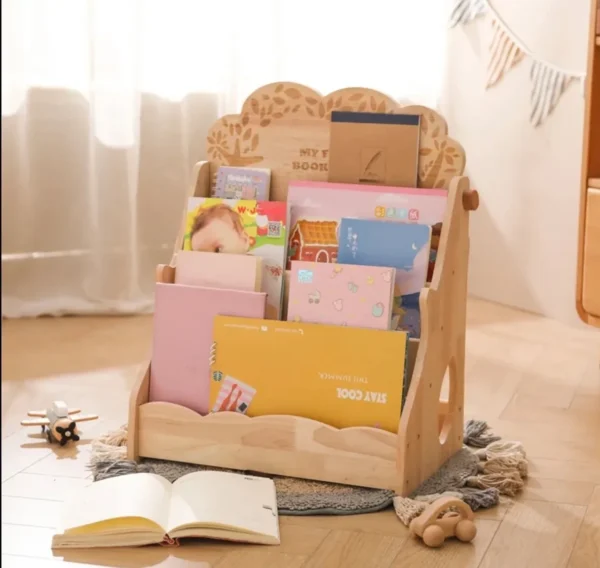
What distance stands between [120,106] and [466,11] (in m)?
1.09

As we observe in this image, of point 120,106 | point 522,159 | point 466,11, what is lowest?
point 522,159

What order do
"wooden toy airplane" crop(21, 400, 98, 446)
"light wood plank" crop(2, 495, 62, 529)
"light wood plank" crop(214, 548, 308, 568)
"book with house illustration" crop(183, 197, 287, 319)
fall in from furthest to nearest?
"wooden toy airplane" crop(21, 400, 98, 446) < "book with house illustration" crop(183, 197, 287, 319) < "light wood plank" crop(2, 495, 62, 529) < "light wood plank" crop(214, 548, 308, 568)

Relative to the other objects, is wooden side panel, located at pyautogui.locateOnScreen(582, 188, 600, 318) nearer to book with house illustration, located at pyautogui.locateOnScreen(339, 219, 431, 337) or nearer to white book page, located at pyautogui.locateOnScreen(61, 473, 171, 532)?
book with house illustration, located at pyautogui.locateOnScreen(339, 219, 431, 337)

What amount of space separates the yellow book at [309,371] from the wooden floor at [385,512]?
7.0 inches

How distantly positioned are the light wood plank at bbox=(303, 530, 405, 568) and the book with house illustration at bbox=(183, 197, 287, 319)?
16.0 inches

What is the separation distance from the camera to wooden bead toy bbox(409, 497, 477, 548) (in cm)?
135

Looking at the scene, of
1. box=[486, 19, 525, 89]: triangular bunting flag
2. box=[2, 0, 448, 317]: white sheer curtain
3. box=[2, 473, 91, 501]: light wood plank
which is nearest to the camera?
box=[2, 473, 91, 501]: light wood plank

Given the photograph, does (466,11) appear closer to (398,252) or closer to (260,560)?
(398,252)

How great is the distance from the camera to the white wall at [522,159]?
109 inches

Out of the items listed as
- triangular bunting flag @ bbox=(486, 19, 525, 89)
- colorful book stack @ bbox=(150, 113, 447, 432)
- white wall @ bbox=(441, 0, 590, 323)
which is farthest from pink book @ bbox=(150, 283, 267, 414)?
triangular bunting flag @ bbox=(486, 19, 525, 89)

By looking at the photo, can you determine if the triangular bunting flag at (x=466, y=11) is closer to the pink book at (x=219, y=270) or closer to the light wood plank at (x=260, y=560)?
the pink book at (x=219, y=270)

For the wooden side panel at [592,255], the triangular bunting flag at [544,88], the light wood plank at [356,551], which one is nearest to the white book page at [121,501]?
the light wood plank at [356,551]

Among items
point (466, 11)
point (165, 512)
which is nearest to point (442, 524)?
point (165, 512)

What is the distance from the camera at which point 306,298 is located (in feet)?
5.20
